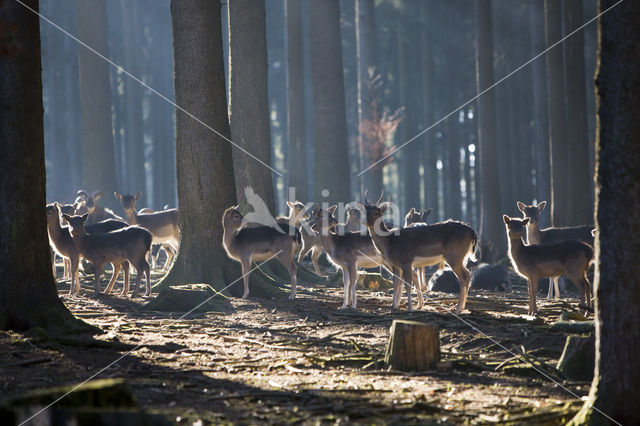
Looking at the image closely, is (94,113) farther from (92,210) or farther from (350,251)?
(350,251)

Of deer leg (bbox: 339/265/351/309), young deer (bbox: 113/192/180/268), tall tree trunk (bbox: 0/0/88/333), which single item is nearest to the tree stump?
tall tree trunk (bbox: 0/0/88/333)

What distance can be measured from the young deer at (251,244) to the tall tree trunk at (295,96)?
16767 millimetres

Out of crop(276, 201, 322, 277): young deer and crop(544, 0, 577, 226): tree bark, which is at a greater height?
crop(544, 0, 577, 226): tree bark

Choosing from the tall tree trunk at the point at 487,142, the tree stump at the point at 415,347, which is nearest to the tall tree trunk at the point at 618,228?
the tree stump at the point at 415,347

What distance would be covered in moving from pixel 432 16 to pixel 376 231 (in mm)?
39023

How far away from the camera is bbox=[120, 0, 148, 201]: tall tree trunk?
4831 centimetres

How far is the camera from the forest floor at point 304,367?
236 inches

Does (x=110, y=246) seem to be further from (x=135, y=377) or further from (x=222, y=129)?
(x=135, y=377)

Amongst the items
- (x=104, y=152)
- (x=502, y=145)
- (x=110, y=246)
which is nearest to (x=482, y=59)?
(x=502, y=145)

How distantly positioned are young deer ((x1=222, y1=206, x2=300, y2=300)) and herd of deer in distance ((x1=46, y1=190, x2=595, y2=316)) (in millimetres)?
19

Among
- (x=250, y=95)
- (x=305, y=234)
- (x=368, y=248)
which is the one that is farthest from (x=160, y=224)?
(x=368, y=248)

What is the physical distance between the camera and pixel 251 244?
14.2m

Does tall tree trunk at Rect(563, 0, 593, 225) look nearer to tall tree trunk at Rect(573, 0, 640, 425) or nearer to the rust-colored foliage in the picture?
the rust-colored foliage

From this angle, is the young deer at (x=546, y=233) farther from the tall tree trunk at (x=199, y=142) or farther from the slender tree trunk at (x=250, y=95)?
the tall tree trunk at (x=199, y=142)
